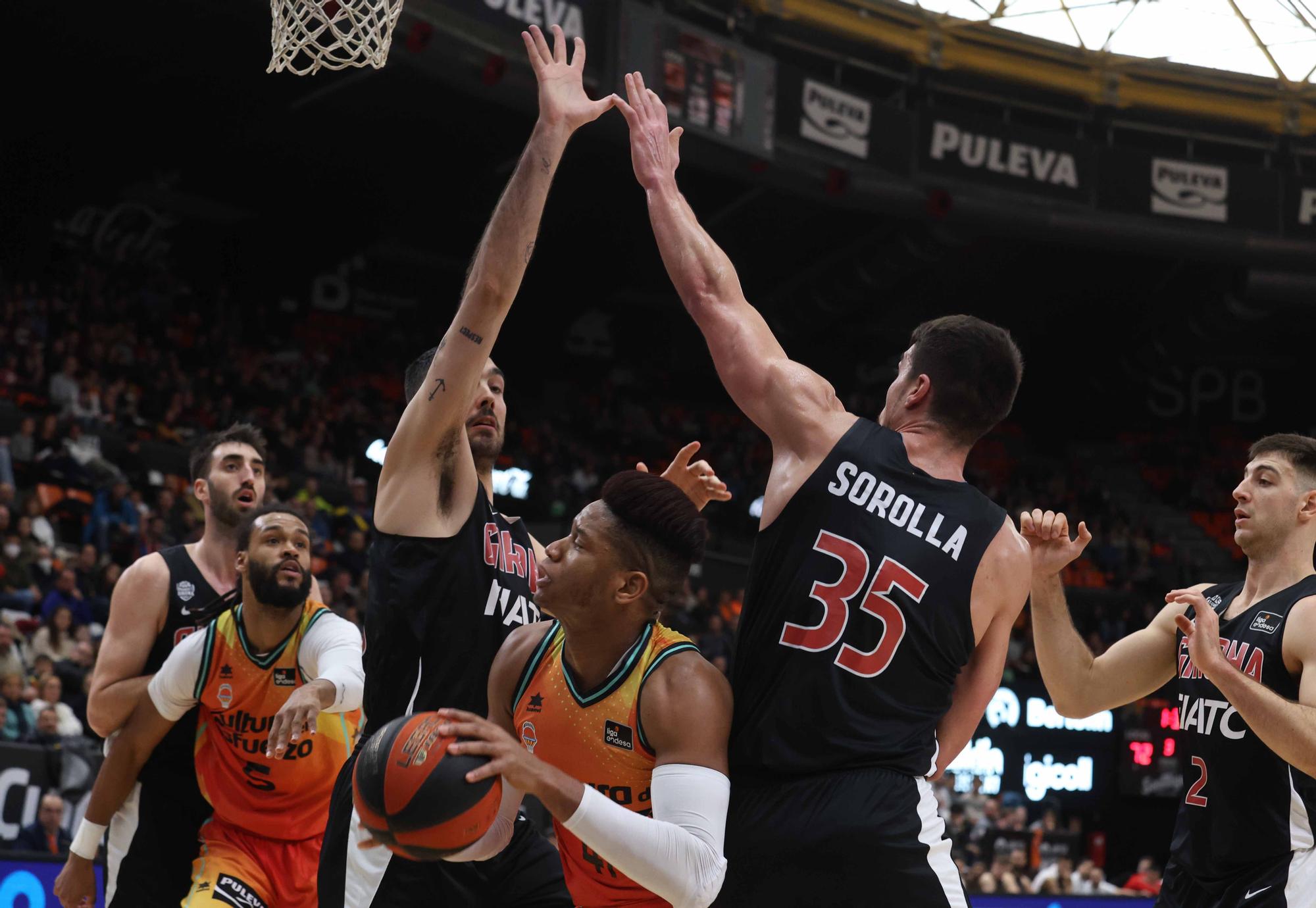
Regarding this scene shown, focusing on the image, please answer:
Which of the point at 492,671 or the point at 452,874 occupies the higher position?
the point at 492,671

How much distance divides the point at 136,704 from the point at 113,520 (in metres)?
9.69

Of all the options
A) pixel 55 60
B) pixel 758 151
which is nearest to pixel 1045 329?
pixel 758 151

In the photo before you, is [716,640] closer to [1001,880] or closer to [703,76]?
[1001,880]

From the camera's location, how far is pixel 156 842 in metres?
5.46

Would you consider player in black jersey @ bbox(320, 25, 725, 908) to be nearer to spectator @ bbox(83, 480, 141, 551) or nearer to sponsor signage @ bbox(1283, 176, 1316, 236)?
spectator @ bbox(83, 480, 141, 551)

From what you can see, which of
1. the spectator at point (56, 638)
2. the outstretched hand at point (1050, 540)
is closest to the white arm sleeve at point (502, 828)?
the outstretched hand at point (1050, 540)

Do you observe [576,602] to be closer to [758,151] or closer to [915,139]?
[758,151]

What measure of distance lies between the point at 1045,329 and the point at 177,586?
85.1 feet

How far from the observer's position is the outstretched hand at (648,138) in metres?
4.09

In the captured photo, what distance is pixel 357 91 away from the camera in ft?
64.7

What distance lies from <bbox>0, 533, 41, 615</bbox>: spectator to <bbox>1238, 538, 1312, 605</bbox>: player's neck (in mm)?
10679

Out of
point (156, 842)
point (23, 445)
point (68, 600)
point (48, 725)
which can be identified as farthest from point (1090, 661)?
point (23, 445)

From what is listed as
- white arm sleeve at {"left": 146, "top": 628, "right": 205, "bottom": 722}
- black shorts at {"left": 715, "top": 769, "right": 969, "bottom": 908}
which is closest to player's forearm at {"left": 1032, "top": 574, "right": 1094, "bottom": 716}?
black shorts at {"left": 715, "top": 769, "right": 969, "bottom": 908}

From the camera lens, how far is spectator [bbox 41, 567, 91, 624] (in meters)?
Result: 12.3
